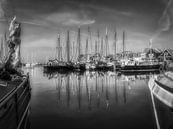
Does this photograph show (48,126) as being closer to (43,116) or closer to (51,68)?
(43,116)

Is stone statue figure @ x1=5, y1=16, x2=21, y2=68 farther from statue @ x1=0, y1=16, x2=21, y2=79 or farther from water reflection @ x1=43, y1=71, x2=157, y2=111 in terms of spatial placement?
water reflection @ x1=43, y1=71, x2=157, y2=111

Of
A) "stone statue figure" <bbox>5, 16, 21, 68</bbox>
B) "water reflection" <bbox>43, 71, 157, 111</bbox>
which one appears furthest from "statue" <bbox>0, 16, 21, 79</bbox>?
"water reflection" <bbox>43, 71, 157, 111</bbox>

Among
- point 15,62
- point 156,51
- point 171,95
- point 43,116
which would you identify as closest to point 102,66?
point 156,51

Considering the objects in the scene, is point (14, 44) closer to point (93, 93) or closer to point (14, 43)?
point (14, 43)

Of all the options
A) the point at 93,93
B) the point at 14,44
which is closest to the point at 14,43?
the point at 14,44

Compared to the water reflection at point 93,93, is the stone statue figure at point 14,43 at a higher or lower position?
higher

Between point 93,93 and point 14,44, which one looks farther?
point 93,93

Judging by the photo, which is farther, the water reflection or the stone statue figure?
the stone statue figure

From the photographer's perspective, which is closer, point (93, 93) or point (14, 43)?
point (14, 43)

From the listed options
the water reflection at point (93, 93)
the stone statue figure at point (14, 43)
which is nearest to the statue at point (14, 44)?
the stone statue figure at point (14, 43)

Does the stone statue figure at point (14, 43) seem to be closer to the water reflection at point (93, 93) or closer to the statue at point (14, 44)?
the statue at point (14, 44)

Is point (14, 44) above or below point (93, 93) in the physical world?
above

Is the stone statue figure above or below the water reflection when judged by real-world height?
above

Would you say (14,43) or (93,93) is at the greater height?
(14,43)
